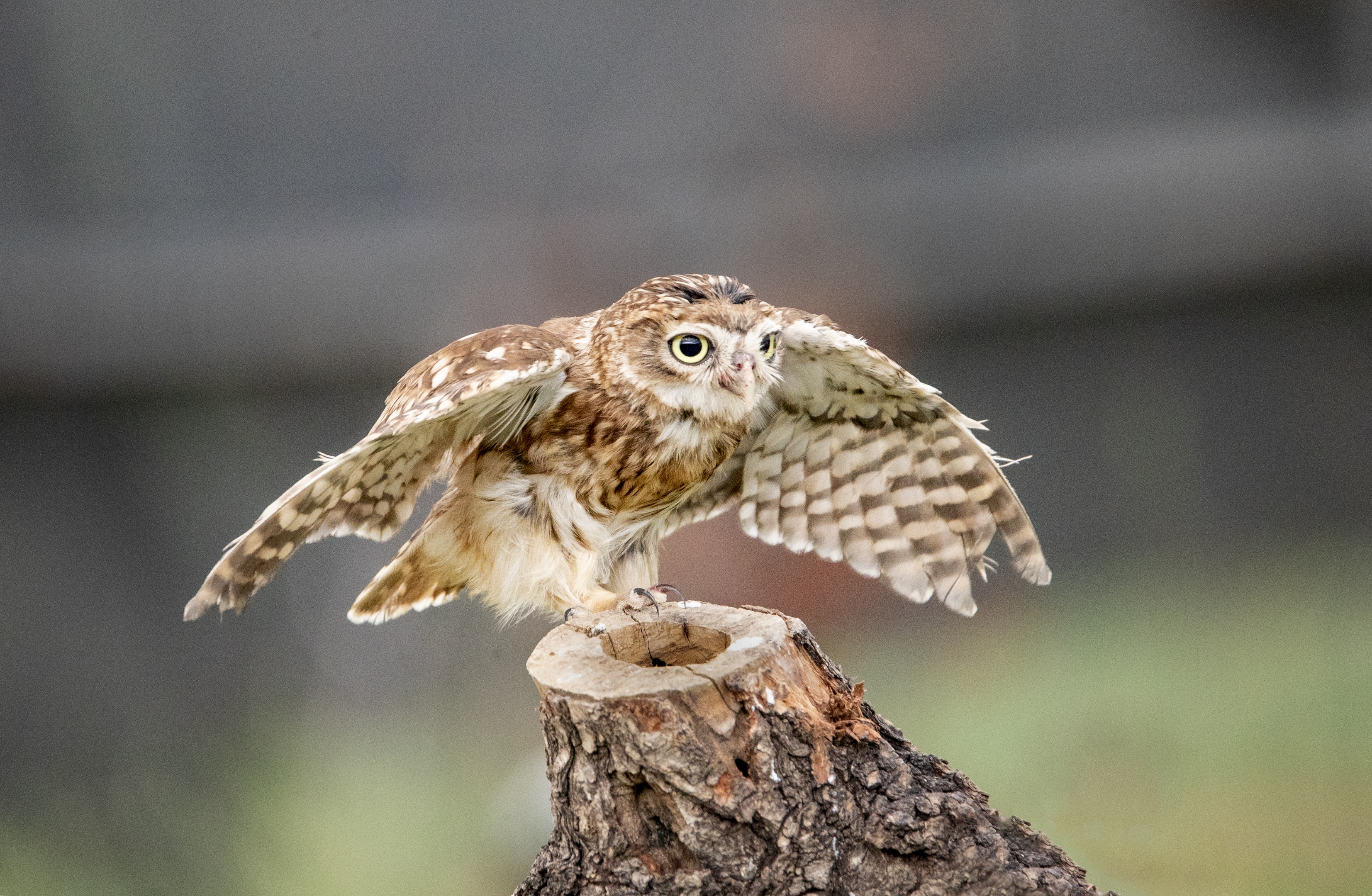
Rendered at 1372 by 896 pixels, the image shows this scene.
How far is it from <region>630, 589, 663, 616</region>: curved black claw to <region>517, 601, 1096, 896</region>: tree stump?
0.27 m

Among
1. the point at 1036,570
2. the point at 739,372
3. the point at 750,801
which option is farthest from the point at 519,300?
the point at 750,801

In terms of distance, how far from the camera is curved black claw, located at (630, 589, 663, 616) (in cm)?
193

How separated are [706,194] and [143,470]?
2077 millimetres

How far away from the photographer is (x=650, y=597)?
1.98 metres

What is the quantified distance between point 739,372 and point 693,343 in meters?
0.11

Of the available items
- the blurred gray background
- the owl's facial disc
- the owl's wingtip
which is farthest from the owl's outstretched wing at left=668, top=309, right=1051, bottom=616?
the blurred gray background

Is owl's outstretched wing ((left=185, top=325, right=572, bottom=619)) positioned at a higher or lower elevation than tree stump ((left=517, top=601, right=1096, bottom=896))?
higher

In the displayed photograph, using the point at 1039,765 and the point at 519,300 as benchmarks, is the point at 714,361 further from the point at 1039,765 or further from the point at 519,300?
the point at 1039,765

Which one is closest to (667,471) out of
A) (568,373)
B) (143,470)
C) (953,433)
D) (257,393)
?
(568,373)

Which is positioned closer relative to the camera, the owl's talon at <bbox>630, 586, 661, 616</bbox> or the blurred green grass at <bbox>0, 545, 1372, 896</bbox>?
the owl's talon at <bbox>630, 586, 661, 616</bbox>

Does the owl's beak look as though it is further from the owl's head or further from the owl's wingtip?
the owl's wingtip

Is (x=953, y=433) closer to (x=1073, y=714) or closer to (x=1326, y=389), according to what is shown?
(x=1073, y=714)

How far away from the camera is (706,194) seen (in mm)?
3531

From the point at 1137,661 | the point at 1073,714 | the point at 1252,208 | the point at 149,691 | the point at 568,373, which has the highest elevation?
the point at 1252,208
